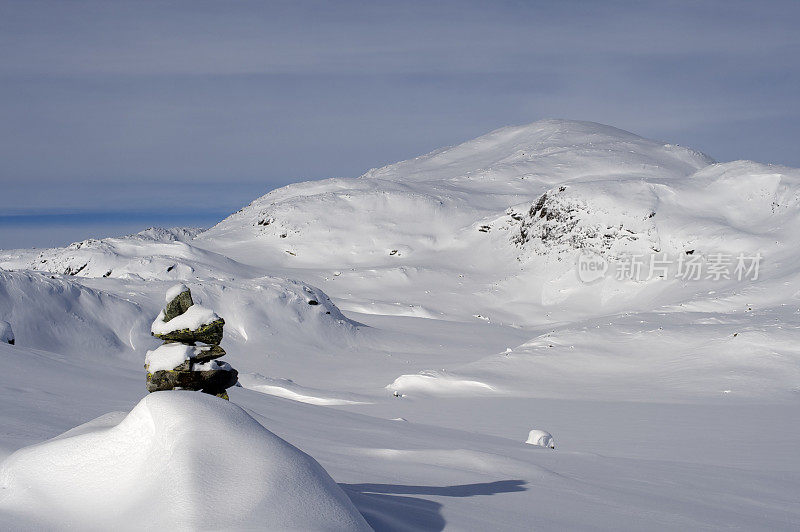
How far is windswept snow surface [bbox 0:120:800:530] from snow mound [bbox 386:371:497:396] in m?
0.07

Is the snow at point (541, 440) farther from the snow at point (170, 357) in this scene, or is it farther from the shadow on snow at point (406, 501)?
the snow at point (170, 357)

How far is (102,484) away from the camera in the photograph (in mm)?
4344

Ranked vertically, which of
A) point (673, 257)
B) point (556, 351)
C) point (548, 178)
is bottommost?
point (556, 351)

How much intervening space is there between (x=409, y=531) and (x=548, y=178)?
6986cm

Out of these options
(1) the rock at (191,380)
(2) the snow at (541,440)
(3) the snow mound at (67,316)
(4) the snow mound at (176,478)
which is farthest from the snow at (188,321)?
(3) the snow mound at (67,316)

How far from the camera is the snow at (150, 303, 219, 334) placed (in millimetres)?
10227

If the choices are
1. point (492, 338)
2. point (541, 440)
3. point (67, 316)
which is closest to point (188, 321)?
point (541, 440)

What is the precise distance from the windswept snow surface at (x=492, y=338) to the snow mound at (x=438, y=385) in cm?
7

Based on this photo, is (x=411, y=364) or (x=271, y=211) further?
(x=271, y=211)

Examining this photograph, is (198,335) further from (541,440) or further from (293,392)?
(293,392)

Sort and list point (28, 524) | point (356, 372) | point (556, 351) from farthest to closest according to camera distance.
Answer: point (356, 372), point (556, 351), point (28, 524)

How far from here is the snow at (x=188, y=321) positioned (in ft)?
33.6

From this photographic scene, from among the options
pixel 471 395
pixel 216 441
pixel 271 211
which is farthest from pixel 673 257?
pixel 216 441

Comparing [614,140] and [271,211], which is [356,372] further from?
[614,140]
